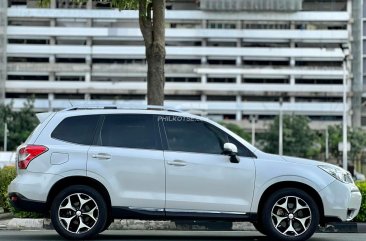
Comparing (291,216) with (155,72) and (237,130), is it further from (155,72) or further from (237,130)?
(237,130)

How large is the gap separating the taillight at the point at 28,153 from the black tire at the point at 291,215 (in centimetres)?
303

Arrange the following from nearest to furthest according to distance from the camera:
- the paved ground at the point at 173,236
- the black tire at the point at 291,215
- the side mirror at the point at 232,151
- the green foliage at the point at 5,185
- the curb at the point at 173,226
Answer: the side mirror at the point at 232,151, the black tire at the point at 291,215, the paved ground at the point at 173,236, the curb at the point at 173,226, the green foliage at the point at 5,185

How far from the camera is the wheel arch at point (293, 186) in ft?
30.4

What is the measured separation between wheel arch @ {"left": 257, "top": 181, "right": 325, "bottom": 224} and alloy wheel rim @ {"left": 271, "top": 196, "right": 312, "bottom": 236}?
0.58 feet

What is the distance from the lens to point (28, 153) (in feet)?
30.2

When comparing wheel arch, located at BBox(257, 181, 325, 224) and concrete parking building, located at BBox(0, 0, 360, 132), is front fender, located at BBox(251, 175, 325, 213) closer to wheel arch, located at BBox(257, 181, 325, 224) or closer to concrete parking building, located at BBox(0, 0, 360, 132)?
wheel arch, located at BBox(257, 181, 325, 224)

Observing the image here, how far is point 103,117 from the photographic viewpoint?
31.3ft

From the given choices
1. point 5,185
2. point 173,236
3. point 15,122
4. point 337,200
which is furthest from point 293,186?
point 15,122

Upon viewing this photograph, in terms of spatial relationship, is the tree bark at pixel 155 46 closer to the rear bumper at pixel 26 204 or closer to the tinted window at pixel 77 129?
the tinted window at pixel 77 129

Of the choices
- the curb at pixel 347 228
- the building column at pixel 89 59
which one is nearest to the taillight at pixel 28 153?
the curb at pixel 347 228

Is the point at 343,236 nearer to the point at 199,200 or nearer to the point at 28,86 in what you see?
the point at 199,200

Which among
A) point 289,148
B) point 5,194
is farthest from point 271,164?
point 289,148

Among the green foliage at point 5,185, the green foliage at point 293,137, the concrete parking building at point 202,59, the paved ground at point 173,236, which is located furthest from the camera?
the concrete parking building at point 202,59

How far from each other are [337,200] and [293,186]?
0.61 meters
